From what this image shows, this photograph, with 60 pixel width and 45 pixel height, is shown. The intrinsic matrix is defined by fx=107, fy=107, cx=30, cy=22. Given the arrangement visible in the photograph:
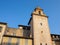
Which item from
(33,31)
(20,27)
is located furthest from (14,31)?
(33,31)

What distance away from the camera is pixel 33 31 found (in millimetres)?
28484

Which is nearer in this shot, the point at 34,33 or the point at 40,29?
the point at 34,33

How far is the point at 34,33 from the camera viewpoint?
1102 inches

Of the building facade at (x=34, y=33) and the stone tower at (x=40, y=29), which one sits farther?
the stone tower at (x=40, y=29)

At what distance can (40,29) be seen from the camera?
2922 cm

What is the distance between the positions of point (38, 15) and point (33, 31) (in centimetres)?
611

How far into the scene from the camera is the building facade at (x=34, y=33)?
1016 inches

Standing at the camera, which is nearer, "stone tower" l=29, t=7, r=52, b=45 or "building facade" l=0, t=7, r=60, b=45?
"building facade" l=0, t=7, r=60, b=45

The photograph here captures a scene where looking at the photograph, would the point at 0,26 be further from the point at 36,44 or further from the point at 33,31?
the point at 36,44

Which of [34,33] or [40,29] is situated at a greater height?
[40,29]

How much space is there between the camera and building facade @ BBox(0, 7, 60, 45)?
25795mm

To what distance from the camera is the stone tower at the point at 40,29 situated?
27119 mm

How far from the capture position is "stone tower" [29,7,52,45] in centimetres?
2712

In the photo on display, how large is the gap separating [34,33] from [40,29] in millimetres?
2302
